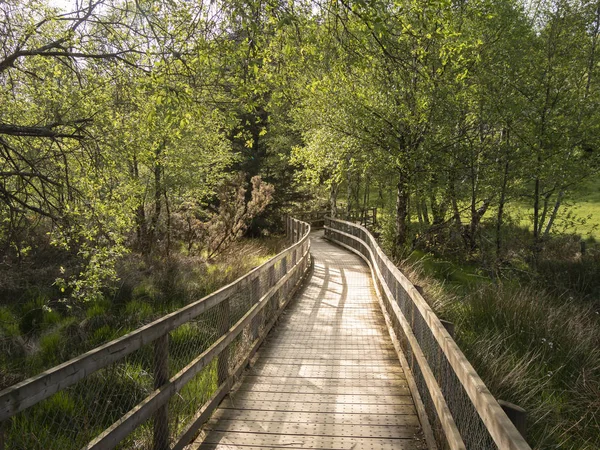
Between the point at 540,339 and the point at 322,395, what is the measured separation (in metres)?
5.16

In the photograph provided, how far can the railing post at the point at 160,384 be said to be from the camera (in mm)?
3627

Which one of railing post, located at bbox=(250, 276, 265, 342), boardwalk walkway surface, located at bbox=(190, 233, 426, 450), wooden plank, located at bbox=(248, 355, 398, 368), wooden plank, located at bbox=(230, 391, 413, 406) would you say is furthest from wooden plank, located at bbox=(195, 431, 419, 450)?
railing post, located at bbox=(250, 276, 265, 342)

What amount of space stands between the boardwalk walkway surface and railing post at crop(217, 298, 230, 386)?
0.24m

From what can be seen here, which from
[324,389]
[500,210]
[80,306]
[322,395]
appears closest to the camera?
[322,395]

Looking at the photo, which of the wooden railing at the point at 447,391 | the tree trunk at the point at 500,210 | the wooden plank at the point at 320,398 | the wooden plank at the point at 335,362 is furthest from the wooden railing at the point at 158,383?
the tree trunk at the point at 500,210

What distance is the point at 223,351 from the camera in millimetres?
5289

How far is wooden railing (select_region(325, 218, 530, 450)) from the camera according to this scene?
245 cm

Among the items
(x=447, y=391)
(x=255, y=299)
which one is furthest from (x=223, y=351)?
(x=447, y=391)

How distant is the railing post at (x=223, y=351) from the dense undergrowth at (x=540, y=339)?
3360 millimetres

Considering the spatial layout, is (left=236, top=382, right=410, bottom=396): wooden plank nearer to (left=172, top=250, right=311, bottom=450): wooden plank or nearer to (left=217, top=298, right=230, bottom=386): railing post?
(left=172, top=250, right=311, bottom=450): wooden plank

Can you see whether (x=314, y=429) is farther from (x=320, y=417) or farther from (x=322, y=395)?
(x=322, y=395)

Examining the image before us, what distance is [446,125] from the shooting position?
1542 cm

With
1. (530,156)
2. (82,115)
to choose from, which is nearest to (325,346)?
A: (82,115)

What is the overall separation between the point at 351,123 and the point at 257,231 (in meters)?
14.8
